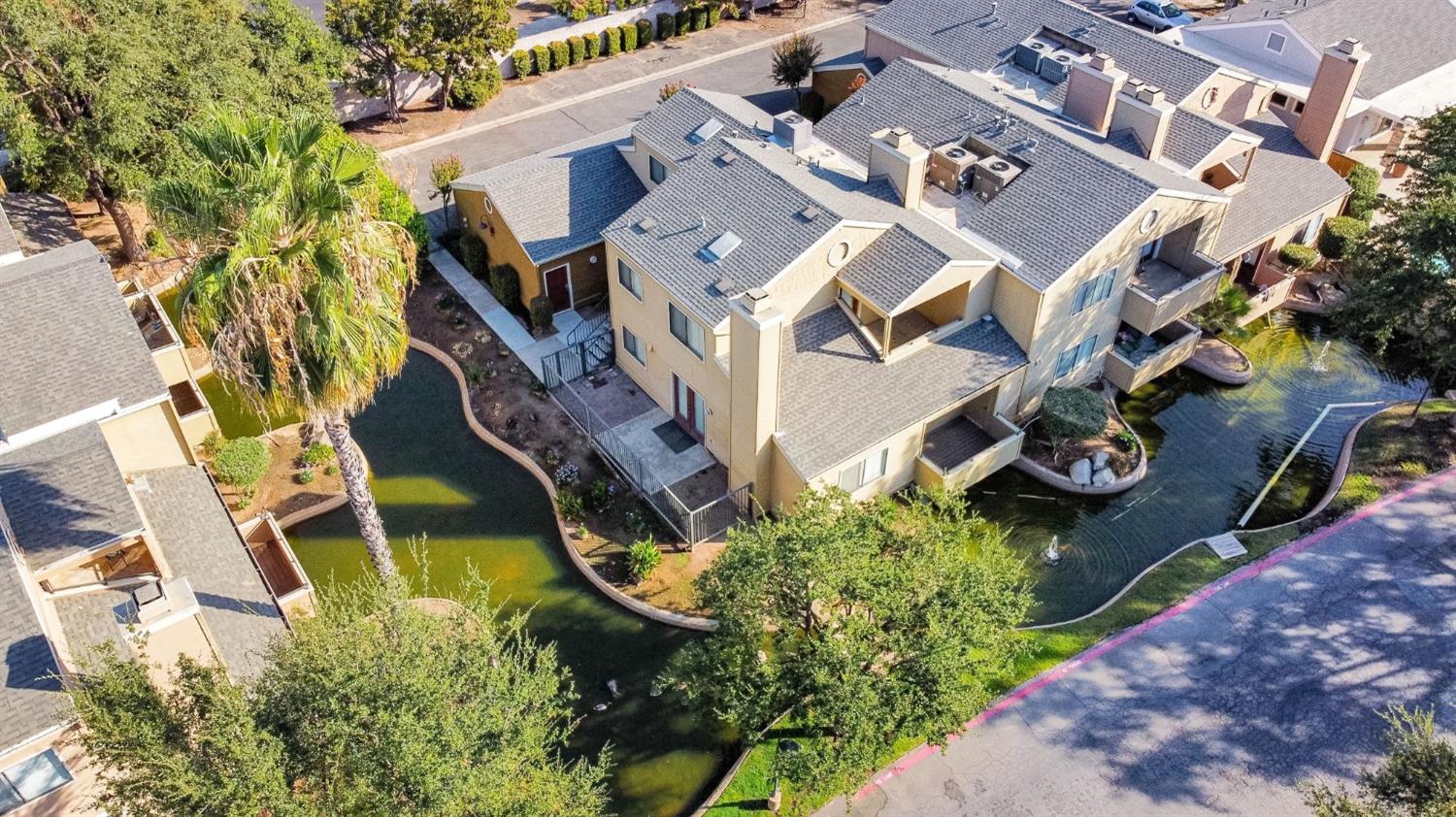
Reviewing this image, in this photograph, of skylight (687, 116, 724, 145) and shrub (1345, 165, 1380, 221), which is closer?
skylight (687, 116, 724, 145)

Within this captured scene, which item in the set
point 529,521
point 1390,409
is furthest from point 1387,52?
point 529,521

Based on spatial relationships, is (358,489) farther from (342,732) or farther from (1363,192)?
(1363,192)

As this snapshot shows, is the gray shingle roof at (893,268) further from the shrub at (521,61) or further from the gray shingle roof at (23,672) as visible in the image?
the shrub at (521,61)

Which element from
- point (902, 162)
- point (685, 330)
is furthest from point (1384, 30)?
point (685, 330)

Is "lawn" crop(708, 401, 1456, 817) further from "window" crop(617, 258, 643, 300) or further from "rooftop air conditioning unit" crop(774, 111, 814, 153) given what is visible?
"rooftop air conditioning unit" crop(774, 111, 814, 153)

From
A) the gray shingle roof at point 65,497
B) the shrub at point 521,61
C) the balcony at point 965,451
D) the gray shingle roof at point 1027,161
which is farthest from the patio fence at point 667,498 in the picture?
the shrub at point 521,61

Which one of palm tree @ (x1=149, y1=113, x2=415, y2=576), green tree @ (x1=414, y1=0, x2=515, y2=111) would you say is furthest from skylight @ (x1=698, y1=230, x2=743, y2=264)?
green tree @ (x1=414, y1=0, x2=515, y2=111)
